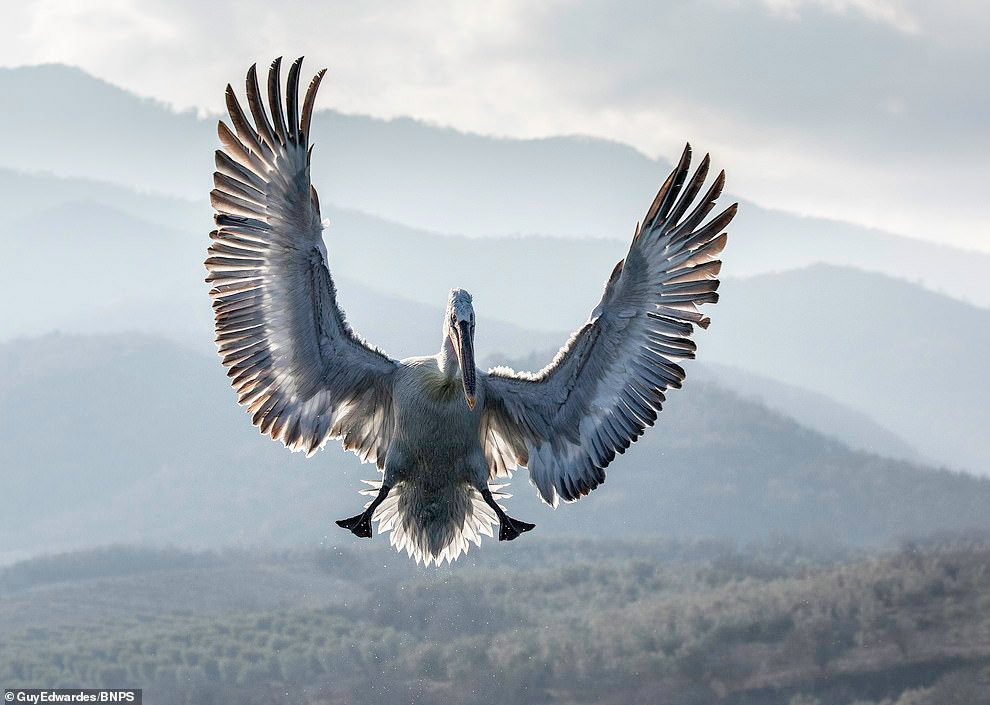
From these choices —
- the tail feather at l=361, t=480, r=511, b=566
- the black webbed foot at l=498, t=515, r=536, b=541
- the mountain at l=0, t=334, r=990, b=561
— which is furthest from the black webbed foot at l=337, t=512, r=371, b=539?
the mountain at l=0, t=334, r=990, b=561

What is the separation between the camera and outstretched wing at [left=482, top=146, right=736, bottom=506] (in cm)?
1149

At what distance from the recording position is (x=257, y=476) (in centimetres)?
14388

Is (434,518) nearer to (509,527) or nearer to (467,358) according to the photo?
(509,527)

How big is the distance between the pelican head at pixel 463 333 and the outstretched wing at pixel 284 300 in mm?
1484

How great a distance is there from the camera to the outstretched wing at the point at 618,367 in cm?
1149

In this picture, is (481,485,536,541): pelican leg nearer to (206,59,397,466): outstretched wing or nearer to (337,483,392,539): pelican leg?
(337,483,392,539): pelican leg

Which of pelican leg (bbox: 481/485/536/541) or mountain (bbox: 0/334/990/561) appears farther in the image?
mountain (bbox: 0/334/990/561)

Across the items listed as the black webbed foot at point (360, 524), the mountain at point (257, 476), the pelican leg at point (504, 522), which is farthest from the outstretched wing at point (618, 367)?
the mountain at point (257, 476)

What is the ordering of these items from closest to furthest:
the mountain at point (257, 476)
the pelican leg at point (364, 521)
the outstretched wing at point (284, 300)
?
the outstretched wing at point (284, 300) → the pelican leg at point (364, 521) → the mountain at point (257, 476)

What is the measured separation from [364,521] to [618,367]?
307 centimetres

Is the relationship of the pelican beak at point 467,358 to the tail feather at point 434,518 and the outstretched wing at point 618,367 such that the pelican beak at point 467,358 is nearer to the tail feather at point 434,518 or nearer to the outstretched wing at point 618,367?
the outstretched wing at point 618,367

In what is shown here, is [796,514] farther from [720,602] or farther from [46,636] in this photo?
[46,636]

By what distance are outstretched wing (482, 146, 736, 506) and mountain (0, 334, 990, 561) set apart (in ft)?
201

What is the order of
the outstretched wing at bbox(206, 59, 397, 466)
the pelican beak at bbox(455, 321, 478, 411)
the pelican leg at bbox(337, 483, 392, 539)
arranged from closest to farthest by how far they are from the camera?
the pelican beak at bbox(455, 321, 478, 411) → the outstretched wing at bbox(206, 59, 397, 466) → the pelican leg at bbox(337, 483, 392, 539)
